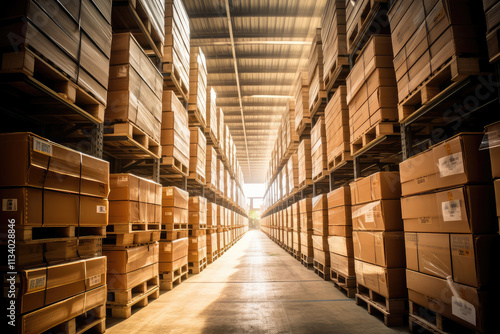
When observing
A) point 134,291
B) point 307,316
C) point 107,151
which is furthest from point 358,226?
point 107,151

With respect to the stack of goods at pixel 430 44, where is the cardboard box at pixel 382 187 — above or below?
below

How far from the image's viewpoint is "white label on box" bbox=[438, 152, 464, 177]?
2344 mm

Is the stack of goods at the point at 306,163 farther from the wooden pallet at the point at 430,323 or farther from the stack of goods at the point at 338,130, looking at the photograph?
the wooden pallet at the point at 430,323

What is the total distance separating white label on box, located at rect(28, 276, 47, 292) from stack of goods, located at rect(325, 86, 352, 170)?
4.23 meters

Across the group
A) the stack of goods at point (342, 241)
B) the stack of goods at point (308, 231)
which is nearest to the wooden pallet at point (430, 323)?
the stack of goods at point (342, 241)

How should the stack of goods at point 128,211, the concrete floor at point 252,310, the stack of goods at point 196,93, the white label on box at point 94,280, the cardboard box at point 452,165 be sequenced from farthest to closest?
the stack of goods at point 196,93 < the stack of goods at point 128,211 < the concrete floor at point 252,310 < the white label on box at point 94,280 < the cardboard box at point 452,165

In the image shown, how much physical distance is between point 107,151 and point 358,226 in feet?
12.5

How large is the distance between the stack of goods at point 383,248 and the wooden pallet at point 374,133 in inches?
19.9

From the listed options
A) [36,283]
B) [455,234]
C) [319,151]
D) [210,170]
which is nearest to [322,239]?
[319,151]

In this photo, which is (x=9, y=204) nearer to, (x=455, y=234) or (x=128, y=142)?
(x=128, y=142)

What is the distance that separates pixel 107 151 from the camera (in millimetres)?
4328

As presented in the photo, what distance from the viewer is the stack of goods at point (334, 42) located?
507 cm

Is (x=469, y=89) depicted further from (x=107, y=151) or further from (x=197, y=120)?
(x=197, y=120)

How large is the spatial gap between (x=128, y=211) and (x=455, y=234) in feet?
11.0
